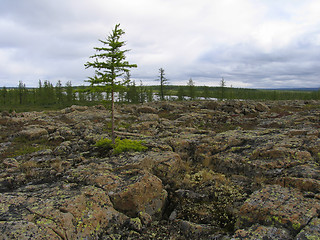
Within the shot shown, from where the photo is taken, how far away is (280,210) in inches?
244

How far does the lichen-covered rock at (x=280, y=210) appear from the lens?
18.9ft

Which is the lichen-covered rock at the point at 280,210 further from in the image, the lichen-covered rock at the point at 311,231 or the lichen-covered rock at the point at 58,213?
the lichen-covered rock at the point at 58,213

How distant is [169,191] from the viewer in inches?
358

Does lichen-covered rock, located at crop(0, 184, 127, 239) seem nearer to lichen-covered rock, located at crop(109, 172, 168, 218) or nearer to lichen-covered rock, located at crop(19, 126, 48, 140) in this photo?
lichen-covered rock, located at crop(109, 172, 168, 218)

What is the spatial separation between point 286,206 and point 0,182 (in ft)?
44.6

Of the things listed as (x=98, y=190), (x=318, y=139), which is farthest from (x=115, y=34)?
(x=318, y=139)

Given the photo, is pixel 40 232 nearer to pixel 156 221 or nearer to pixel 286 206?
pixel 156 221

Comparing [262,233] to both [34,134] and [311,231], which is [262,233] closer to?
[311,231]

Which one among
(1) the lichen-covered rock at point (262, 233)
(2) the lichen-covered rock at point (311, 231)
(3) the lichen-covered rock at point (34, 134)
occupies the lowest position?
(1) the lichen-covered rock at point (262, 233)

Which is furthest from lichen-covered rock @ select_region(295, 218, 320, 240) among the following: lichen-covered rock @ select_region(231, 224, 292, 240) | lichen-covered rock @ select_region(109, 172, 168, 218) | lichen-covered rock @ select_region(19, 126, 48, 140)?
lichen-covered rock @ select_region(19, 126, 48, 140)

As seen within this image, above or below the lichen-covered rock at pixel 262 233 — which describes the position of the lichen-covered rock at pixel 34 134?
above

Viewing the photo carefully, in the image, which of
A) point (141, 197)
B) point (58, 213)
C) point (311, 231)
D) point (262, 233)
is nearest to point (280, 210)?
point (311, 231)

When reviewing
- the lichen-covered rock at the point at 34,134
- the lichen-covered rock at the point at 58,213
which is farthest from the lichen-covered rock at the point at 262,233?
the lichen-covered rock at the point at 34,134

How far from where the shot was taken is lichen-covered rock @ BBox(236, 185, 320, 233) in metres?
5.76
